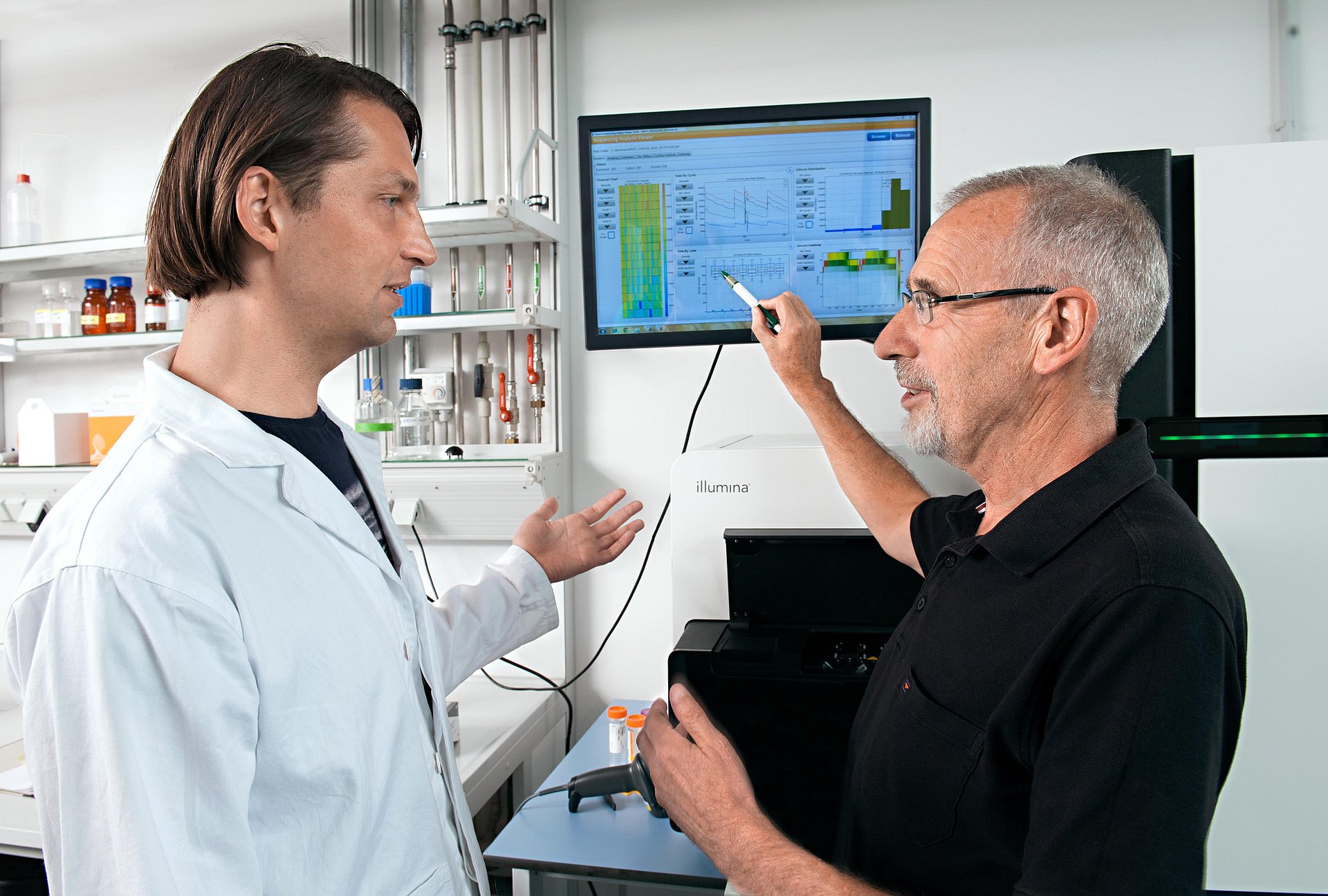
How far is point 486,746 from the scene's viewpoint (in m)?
1.66

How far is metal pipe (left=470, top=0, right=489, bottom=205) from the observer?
196cm

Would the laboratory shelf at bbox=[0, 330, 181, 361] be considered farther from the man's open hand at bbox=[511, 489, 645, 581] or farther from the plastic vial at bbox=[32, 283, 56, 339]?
the man's open hand at bbox=[511, 489, 645, 581]

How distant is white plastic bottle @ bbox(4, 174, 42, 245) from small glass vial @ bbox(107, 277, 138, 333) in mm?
303

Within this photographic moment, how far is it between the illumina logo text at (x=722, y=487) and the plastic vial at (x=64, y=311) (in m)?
1.85

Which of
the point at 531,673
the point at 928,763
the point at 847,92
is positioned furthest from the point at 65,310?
the point at 928,763

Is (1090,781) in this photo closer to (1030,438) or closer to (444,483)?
(1030,438)

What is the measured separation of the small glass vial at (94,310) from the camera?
211cm

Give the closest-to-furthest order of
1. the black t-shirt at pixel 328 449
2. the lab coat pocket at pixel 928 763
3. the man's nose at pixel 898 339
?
the lab coat pocket at pixel 928 763 → the black t-shirt at pixel 328 449 → the man's nose at pixel 898 339

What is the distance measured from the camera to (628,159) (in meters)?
1.27

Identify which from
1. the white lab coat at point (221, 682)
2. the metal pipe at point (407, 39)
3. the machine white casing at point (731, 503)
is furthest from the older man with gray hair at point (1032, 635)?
the metal pipe at point (407, 39)

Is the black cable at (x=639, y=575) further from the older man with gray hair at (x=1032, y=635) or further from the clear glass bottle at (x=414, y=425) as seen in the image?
the older man with gray hair at (x=1032, y=635)

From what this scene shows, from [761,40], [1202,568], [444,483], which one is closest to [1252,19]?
[761,40]

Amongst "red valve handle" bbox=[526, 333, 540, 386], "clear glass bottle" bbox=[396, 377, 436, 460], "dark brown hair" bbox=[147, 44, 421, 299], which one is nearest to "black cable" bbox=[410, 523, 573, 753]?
"clear glass bottle" bbox=[396, 377, 436, 460]

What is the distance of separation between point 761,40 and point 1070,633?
160 centimetres
